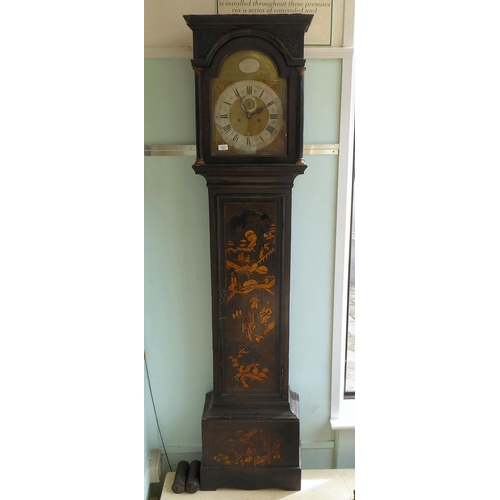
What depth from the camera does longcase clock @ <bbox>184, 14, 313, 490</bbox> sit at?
1.61m

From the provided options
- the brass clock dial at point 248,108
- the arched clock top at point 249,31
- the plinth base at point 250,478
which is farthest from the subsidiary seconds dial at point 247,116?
the plinth base at point 250,478

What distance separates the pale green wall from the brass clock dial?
0.62ft

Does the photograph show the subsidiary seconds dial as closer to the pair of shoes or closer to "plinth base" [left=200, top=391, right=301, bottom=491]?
"plinth base" [left=200, top=391, right=301, bottom=491]

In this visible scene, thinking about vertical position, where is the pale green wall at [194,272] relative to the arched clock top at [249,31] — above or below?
below

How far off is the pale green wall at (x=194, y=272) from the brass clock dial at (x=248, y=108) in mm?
188

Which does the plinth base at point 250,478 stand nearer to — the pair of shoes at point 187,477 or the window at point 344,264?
the pair of shoes at point 187,477

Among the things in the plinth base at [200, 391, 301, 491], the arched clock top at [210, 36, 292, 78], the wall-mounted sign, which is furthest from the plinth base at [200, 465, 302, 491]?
the wall-mounted sign

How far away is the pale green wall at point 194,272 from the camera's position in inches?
71.2
